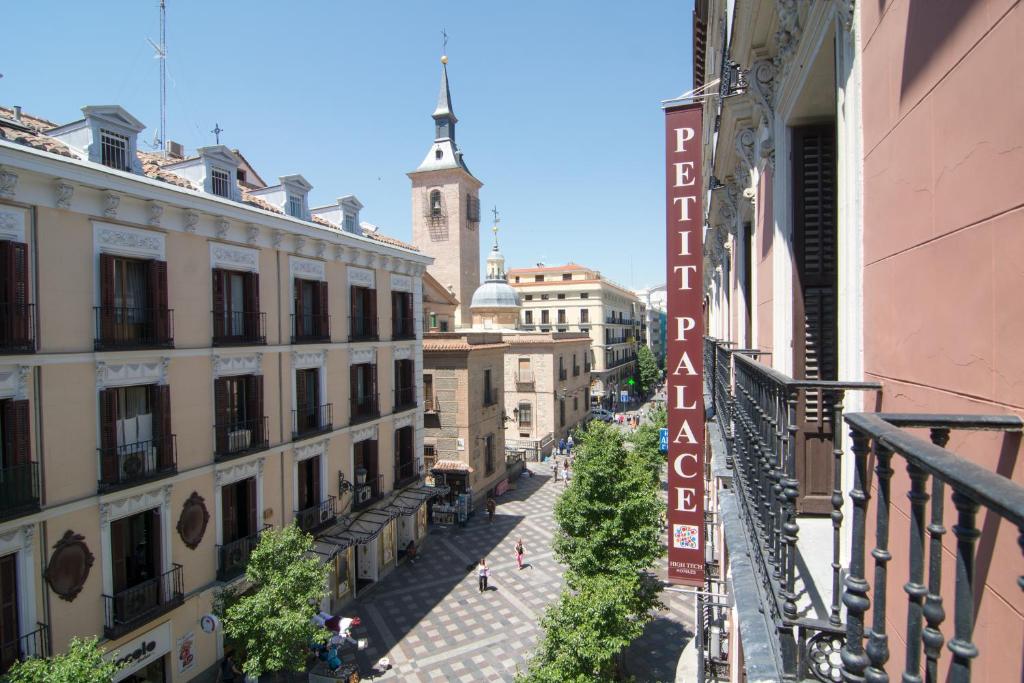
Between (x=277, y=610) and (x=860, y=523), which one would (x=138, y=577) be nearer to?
(x=277, y=610)

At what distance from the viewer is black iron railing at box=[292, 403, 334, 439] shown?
58.7 feet

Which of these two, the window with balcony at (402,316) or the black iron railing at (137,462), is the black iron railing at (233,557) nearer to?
the black iron railing at (137,462)

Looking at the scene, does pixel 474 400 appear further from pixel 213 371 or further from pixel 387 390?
pixel 213 371

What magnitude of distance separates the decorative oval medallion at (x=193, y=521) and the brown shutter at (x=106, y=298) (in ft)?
14.5

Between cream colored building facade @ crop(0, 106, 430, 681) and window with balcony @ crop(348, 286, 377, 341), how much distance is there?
0.66 m

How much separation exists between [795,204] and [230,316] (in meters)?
14.7

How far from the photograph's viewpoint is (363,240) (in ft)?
68.5

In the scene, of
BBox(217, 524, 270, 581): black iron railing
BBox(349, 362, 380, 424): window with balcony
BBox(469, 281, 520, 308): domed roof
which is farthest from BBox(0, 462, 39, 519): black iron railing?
BBox(469, 281, 520, 308): domed roof

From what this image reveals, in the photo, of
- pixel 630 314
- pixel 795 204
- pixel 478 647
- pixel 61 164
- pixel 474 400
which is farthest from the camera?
pixel 630 314

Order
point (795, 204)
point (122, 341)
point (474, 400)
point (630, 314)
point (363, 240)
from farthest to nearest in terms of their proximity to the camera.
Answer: point (630, 314) → point (474, 400) → point (363, 240) → point (122, 341) → point (795, 204)

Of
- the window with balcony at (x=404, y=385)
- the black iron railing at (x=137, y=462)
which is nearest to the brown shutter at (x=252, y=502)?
the black iron railing at (x=137, y=462)

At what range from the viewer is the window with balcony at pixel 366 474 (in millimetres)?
20675

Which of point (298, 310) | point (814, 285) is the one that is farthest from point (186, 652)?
point (814, 285)

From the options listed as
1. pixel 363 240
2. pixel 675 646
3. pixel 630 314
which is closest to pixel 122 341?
pixel 363 240
